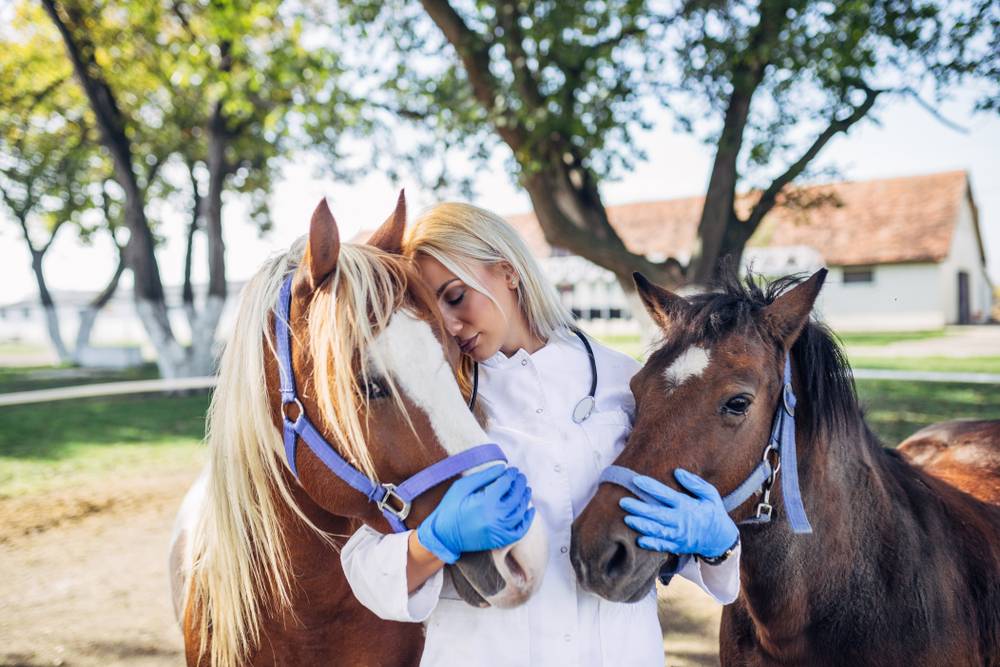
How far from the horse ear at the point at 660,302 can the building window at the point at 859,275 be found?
90.0 feet

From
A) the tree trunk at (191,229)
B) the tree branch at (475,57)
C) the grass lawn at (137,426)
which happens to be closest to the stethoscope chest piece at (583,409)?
the tree branch at (475,57)

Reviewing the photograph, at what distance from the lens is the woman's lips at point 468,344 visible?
1.76 m

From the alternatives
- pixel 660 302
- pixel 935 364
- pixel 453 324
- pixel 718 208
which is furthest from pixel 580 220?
pixel 935 364

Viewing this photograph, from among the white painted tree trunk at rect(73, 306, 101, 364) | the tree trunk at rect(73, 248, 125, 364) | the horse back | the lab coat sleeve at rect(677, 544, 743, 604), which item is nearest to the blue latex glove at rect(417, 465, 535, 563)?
the lab coat sleeve at rect(677, 544, 743, 604)

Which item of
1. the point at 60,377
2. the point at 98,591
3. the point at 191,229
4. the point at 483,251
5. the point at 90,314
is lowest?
the point at 60,377

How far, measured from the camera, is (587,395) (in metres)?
1.75

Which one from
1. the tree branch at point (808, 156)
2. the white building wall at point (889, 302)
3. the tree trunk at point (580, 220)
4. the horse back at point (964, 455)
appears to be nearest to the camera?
the horse back at point (964, 455)

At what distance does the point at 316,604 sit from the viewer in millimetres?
1803

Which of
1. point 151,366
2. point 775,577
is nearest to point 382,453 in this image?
point 775,577

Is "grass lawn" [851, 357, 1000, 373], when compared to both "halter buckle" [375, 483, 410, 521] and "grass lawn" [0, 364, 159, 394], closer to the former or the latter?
"halter buckle" [375, 483, 410, 521]

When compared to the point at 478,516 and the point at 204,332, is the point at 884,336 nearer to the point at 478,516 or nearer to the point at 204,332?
the point at 204,332

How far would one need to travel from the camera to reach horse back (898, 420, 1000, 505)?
2797 mm

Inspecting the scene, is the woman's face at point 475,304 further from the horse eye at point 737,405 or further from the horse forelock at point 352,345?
the horse eye at point 737,405

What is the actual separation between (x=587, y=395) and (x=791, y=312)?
0.62 metres
